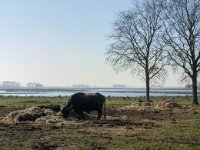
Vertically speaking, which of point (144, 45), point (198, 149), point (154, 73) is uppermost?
point (144, 45)

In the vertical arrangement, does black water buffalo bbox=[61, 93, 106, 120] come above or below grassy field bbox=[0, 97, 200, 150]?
above

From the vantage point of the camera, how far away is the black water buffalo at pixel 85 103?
31.5 metres

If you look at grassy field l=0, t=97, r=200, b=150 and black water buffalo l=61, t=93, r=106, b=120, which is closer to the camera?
grassy field l=0, t=97, r=200, b=150

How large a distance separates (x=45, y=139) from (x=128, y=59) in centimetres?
4555

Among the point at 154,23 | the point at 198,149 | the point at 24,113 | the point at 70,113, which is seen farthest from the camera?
the point at 154,23

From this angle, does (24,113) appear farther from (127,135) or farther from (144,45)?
(144,45)

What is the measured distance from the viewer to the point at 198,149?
17.5 meters

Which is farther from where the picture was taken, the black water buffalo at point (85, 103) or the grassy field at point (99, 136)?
the black water buffalo at point (85, 103)

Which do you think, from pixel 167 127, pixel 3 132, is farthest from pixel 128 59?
pixel 3 132

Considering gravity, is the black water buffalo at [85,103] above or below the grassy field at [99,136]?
above

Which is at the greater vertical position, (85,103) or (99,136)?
(85,103)

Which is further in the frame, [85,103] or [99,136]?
[85,103]

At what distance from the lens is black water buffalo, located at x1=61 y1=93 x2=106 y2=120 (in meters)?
31.5

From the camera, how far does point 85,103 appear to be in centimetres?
3173
